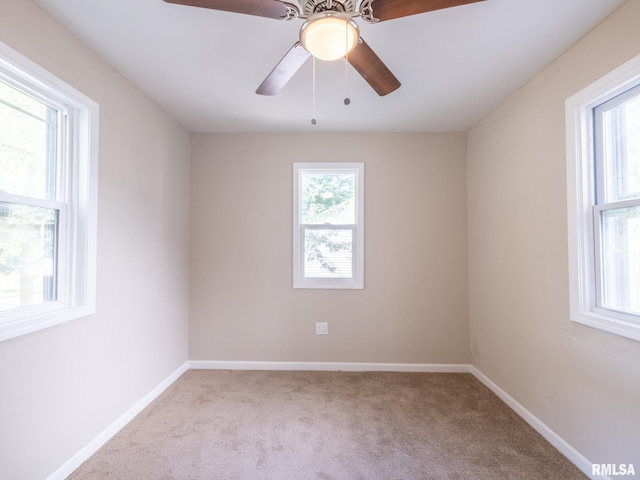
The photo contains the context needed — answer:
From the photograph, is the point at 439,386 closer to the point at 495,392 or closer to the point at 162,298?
the point at 495,392

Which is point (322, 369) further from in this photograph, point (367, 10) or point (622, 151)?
point (367, 10)

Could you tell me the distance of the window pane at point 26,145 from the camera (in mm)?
1521

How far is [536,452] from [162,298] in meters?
2.95

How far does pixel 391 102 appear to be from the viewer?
2572 mm

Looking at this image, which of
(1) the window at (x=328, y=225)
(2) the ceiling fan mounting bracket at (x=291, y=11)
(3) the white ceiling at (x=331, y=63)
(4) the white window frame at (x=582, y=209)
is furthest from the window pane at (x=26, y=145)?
(4) the white window frame at (x=582, y=209)

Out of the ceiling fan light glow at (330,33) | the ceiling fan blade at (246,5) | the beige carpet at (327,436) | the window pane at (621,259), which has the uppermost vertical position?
the ceiling fan blade at (246,5)

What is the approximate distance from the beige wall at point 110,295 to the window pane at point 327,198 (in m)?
1.25

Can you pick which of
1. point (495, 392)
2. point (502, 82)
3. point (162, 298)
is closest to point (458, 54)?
point (502, 82)

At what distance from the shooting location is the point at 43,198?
172cm

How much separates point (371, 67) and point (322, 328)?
2.44 meters

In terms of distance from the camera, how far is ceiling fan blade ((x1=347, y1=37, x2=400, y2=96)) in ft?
4.74

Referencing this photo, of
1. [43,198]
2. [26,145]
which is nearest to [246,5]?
[26,145]

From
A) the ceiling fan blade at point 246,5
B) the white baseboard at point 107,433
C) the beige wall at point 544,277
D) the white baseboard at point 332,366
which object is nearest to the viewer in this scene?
the ceiling fan blade at point 246,5

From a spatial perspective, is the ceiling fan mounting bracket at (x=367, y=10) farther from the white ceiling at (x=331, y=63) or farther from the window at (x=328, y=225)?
the window at (x=328, y=225)
